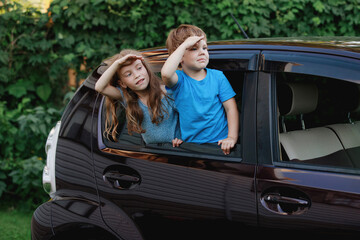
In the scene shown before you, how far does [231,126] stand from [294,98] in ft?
1.29

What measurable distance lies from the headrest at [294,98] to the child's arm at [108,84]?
80 cm

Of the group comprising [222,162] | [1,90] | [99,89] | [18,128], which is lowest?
[18,128]

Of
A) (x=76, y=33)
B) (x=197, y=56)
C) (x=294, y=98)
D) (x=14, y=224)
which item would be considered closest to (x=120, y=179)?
(x=197, y=56)

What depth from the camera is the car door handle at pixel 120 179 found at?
2.40 meters

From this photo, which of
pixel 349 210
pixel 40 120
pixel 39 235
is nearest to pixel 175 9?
pixel 40 120

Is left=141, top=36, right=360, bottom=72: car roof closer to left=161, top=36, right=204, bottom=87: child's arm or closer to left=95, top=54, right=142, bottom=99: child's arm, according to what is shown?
left=161, top=36, right=204, bottom=87: child's arm

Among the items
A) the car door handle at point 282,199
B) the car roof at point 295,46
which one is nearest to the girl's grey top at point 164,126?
the car roof at point 295,46

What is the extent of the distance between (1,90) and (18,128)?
22.5 inches

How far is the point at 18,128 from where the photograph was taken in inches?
209

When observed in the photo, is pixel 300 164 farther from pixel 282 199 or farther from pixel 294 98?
pixel 294 98

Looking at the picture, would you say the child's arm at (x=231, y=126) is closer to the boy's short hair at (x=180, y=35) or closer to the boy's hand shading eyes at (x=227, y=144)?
the boy's hand shading eyes at (x=227, y=144)

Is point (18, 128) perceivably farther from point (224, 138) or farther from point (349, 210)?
point (349, 210)

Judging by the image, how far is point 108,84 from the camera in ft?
8.57

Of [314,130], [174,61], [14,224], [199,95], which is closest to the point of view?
[174,61]
